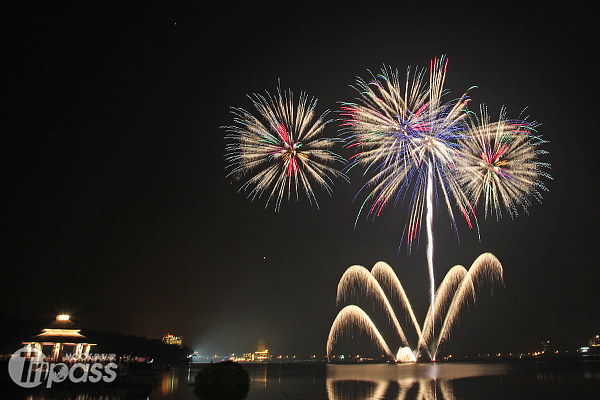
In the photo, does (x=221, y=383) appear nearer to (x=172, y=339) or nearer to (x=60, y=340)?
(x=60, y=340)

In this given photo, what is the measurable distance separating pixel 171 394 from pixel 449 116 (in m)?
27.3

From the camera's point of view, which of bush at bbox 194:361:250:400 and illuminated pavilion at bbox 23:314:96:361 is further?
illuminated pavilion at bbox 23:314:96:361

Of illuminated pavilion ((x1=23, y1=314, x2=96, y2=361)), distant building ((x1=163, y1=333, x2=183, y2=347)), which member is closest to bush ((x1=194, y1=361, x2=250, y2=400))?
illuminated pavilion ((x1=23, y1=314, x2=96, y2=361))

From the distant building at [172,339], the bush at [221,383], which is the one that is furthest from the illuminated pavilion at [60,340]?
the distant building at [172,339]

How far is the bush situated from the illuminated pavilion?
15.5 m

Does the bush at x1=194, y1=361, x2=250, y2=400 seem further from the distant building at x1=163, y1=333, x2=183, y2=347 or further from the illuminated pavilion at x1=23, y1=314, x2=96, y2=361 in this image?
the distant building at x1=163, y1=333, x2=183, y2=347

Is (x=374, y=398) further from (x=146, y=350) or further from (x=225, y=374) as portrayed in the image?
(x=146, y=350)

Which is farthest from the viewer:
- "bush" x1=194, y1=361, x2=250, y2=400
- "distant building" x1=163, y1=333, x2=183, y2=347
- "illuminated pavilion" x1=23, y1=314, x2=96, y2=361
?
"distant building" x1=163, y1=333, x2=183, y2=347

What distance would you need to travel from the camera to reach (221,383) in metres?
28.2

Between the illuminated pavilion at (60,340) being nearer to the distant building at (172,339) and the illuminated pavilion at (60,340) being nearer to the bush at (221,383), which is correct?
the bush at (221,383)

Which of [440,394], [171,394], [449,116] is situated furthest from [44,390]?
[449,116]

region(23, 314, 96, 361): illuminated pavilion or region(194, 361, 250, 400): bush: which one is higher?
region(23, 314, 96, 361): illuminated pavilion

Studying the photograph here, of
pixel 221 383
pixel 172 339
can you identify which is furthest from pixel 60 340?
pixel 172 339

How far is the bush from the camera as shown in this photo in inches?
1109
